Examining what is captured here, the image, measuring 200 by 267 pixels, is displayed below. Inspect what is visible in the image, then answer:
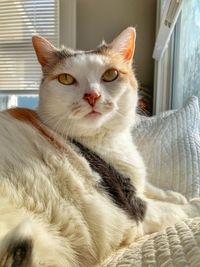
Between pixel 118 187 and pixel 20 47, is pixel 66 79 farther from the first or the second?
pixel 20 47

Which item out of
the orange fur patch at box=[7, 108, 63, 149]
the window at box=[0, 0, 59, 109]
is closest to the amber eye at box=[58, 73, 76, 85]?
the orange fur patch at box=[7, 108, 63, 149]

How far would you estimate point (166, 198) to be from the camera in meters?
0.91

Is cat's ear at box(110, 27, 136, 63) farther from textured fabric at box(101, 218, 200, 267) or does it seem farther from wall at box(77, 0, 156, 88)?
wall at box(77, 0, 156, 88)

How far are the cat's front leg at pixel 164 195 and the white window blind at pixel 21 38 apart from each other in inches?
79.5

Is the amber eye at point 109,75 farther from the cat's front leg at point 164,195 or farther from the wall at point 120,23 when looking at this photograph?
the wall at point 120,23

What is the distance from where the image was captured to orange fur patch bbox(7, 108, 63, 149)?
2.53ft

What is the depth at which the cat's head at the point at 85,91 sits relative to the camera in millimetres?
805

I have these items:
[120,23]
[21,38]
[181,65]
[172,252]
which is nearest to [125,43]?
[172,252]

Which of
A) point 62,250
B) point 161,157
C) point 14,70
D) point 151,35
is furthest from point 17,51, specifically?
point 62,250

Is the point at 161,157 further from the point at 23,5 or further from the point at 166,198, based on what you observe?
the point at 23,5

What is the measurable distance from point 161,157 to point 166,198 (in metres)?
0.20

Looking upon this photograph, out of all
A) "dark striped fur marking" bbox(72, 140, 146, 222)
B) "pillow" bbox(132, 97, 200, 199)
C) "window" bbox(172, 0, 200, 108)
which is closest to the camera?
"dark striped fur marking" bbox(72, 140, 146, 222)

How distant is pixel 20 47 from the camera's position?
2.86 meters

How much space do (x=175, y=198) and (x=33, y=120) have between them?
1.34 ft
